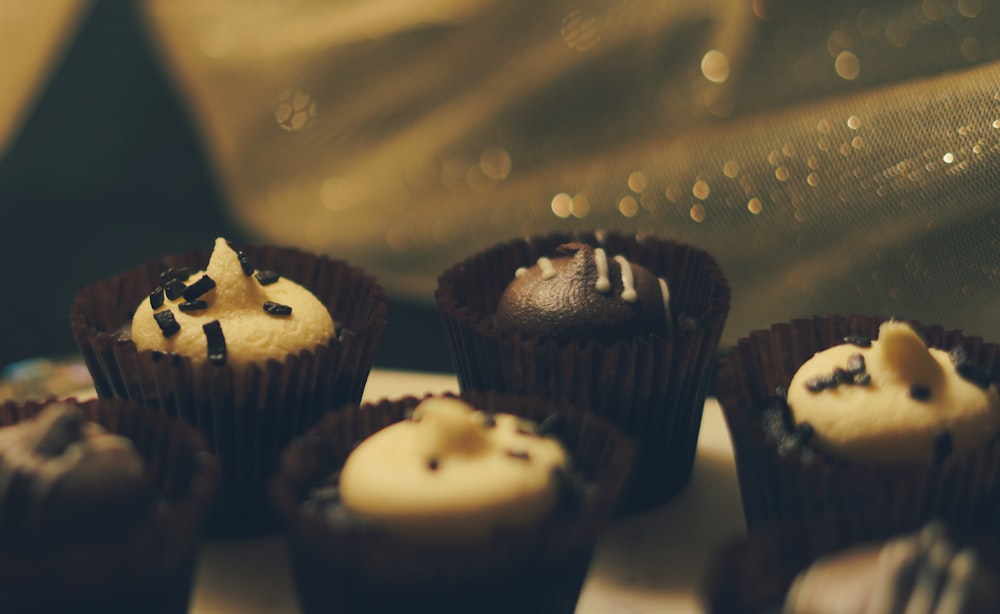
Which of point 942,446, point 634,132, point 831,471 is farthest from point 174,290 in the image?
point 634,132

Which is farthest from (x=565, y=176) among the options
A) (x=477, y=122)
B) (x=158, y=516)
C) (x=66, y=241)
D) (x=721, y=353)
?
(x=66, y=241)

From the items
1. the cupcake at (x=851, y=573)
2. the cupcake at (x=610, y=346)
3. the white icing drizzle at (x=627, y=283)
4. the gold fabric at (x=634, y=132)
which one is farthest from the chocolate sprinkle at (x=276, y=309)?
the gold fabric at (x=634, y=132)

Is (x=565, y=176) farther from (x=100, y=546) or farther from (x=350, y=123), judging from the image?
(x=100, y=546)

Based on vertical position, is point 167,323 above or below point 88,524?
above

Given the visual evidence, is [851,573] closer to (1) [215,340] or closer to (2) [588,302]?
(2) [588,302]

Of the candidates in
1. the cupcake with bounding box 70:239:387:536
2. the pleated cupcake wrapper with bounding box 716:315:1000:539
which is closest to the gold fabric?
the pleated cupcake wrapper with bounding box 716:315:1000:539

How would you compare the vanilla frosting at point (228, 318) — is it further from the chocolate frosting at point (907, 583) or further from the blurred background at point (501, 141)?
Answer: the blurred background at point (501, 141)

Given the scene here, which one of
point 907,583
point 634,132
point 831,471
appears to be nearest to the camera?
point 907,583
